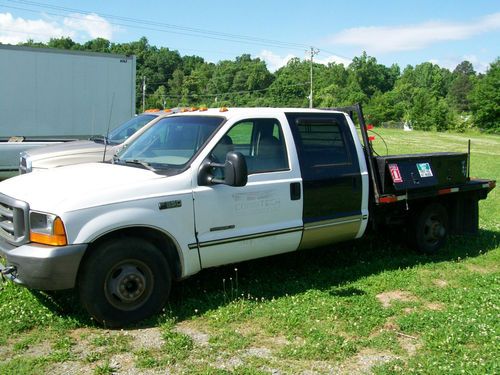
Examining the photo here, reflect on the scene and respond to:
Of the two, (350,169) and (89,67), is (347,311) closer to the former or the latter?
(350,169)

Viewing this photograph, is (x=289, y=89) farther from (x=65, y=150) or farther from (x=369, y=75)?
(x=65, y=150)

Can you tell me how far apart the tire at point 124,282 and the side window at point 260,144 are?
132 centimetres

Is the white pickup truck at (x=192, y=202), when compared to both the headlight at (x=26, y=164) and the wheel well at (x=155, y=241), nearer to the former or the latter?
the wheel well at (x=155, y=241)

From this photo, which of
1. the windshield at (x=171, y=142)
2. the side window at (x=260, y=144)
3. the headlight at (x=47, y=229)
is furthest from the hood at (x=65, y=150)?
the headlight at (x=47, y=229)

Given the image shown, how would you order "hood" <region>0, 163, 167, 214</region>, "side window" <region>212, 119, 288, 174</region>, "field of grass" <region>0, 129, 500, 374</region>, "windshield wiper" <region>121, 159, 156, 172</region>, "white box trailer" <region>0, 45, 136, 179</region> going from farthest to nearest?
"white box trailer" <region>0, 45, 136, 179</region> → "side window" <region>212, 119, 288, 174</region> → "windshield wiper" <region>121, 159, 156, 172</region> → "hood" <region>0, 163, 167, 214</region> → "field of grass" <region>0, 129, 500, 374</region>

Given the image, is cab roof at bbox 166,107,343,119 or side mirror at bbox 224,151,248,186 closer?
side mirror at bbox 224,151,248,186

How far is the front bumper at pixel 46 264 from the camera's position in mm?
4125

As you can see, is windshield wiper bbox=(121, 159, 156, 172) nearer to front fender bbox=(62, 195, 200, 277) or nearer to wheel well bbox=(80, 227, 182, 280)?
front fender bbox=(62, 195, 200, 277)

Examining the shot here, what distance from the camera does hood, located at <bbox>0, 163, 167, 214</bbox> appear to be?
4246 mm

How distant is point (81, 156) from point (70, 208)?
4.46 m

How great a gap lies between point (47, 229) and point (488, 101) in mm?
82645

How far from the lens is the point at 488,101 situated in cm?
7775

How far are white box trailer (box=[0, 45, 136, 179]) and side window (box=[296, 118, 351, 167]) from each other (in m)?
8.82

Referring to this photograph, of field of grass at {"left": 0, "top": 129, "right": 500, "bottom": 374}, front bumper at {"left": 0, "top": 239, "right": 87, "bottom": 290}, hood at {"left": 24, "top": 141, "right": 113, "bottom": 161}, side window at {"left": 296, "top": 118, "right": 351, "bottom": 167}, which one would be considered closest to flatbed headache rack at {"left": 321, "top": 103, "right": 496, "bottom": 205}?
side window at {"left": 296, "top": 118, "right": 351, "bottom": 167}
